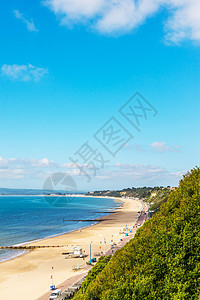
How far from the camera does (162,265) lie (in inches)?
444

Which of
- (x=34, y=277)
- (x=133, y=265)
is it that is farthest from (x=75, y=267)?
(x=133, y=265)

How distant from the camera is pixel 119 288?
10570mm

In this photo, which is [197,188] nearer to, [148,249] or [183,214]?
[183,214]

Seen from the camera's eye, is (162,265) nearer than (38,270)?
Yes

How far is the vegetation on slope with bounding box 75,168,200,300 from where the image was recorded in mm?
10188

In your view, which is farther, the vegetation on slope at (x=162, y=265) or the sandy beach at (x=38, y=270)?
the sandy beach at (x=38, y=270)

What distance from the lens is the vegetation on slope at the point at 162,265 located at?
1019cm

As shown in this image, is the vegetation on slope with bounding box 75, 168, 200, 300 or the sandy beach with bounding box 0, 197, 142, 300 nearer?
the vegetation on slope with bounding box 75, 168, 200, 300

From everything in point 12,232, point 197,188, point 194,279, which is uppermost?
point 197,188

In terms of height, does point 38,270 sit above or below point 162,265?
below

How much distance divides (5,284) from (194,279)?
31.4m

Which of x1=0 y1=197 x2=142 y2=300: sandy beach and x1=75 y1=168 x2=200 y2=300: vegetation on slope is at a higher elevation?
x1=75 y1=168 x2=200 y2=300: vegetation on slope

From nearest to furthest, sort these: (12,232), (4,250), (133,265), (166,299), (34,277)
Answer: (166,299) < (133,265) < (34,277) < (4,250) < (12,232)

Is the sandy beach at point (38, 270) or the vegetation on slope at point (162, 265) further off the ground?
the vegetation on slope at point (162, 265)
